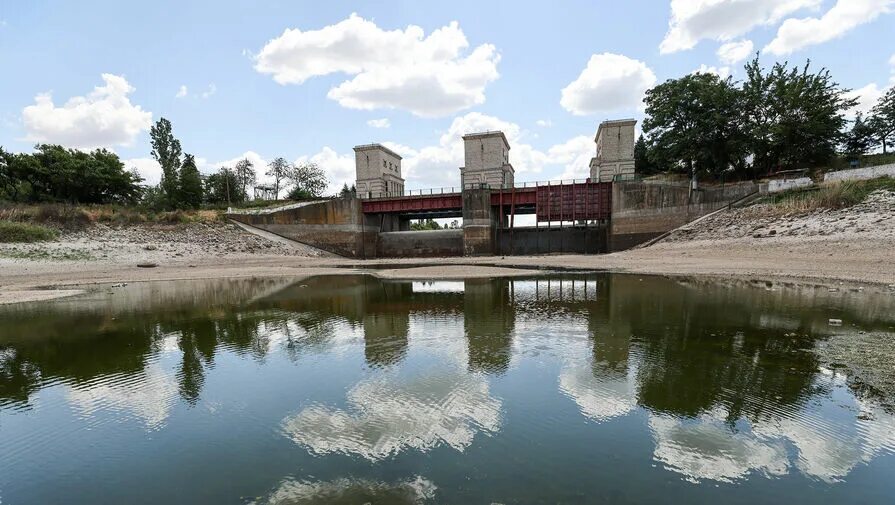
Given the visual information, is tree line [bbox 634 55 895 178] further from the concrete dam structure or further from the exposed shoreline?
the exposed shoreline

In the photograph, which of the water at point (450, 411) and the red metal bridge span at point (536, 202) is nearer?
the water at point (450, 411)

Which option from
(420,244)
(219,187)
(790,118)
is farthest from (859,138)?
(219,187)

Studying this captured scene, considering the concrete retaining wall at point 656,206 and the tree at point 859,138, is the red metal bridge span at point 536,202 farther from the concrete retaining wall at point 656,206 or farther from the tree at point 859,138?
the tree at point 859,138

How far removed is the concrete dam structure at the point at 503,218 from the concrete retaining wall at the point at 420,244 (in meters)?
0.13

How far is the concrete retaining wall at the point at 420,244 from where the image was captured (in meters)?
51.9

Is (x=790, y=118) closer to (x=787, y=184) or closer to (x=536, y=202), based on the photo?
(x=787, y=184)

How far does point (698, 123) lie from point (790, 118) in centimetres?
834

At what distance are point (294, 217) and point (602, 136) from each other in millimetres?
51324

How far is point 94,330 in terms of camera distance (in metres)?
12.2

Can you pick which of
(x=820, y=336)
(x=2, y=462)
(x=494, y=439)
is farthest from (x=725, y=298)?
(x=2, y=462)

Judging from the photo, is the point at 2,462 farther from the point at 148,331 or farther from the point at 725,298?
the point at 725,298

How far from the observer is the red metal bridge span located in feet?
153

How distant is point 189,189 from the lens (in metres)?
61.3

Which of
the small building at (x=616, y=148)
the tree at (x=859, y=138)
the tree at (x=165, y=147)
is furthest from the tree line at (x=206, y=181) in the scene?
the tree at (x=859, y=138)
